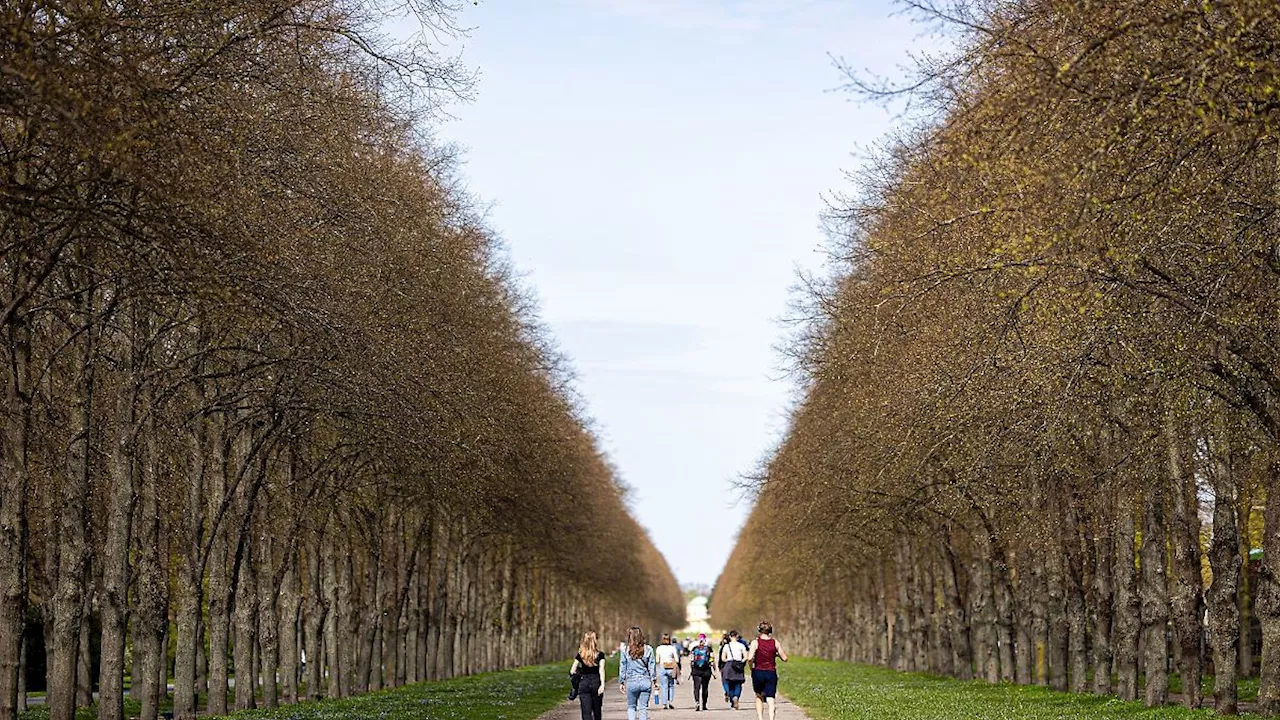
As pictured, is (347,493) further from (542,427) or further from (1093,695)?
(1093,695)

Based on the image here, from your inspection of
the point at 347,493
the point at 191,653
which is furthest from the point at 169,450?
the point at 347,493

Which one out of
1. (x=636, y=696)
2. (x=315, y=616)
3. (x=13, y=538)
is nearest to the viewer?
(x=13, y=538)

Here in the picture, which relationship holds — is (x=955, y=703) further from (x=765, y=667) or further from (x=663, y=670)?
(x=663, y=670)

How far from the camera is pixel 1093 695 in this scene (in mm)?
38500

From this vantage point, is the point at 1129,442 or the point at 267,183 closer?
the point at 267,183

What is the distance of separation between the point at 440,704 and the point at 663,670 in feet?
22.4

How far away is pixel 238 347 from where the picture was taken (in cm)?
2781

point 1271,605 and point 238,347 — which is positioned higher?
point 238,347

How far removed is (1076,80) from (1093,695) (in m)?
26.6

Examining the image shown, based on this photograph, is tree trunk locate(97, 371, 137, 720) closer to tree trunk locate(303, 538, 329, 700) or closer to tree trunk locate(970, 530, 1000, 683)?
tree trunk locate(303, 538, 329, 700)

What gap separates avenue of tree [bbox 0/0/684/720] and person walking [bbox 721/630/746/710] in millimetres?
6763

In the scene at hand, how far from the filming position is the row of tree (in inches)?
594

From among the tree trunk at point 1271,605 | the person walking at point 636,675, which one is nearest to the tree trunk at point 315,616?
the person walking at point 636,675

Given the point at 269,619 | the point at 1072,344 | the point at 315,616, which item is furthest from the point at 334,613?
the point at 1072,344
